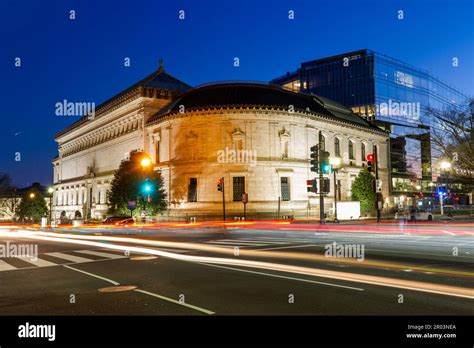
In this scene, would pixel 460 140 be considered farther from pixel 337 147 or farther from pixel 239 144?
pixel 337 147

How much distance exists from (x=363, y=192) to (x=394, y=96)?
46.8m

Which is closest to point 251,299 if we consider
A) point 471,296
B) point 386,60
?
point 471,296

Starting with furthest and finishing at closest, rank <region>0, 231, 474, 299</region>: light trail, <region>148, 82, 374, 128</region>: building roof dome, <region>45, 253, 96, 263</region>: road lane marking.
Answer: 1. <region>148, 82, 374, 128</region>: building roof dome
2. <region>45, 253, 96, 263</region>: road lane marking
3. <region>0, 231, 474, 299</region>: light trail

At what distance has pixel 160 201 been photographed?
52.2 metres

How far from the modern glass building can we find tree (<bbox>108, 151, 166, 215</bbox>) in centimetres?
4709

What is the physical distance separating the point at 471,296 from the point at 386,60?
3977 inches

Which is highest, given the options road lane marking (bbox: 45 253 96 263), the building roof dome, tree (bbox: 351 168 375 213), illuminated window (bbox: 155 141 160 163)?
the building roof dome

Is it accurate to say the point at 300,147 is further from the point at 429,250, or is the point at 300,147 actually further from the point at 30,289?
the point at 30,289

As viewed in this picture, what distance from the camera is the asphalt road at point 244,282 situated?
803cm

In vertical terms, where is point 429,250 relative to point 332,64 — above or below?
below

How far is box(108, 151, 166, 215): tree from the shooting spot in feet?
161

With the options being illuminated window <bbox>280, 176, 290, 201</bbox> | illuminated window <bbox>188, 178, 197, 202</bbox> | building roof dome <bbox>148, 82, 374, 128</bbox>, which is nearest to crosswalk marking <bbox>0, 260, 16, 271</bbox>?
illuminated window <bbox>188, 178, 197, 202</bbox>

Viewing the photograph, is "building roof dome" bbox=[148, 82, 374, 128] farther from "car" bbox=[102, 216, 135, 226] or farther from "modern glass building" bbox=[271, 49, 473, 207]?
"modern glass building" bbox=[271, 49, 473, 207]

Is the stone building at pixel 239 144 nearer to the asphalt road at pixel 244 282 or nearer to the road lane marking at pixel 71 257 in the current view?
the road lane marking at pixel 71 257
